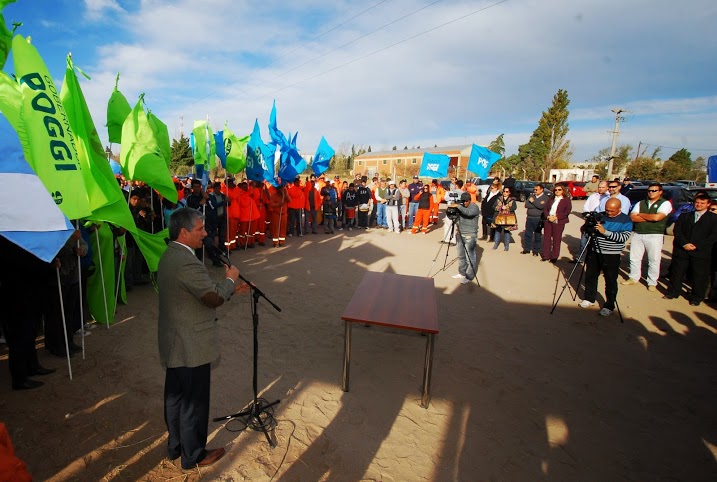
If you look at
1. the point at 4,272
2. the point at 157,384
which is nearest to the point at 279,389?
the point at 157,384

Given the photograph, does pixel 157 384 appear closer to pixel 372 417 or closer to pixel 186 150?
pixel 372 417

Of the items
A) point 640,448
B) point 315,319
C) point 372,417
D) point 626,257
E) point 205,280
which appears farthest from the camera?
point 626,257

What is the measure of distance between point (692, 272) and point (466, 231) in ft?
14.0

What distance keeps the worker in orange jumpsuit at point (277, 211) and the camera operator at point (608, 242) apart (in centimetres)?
799

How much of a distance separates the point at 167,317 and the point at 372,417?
2158 mm

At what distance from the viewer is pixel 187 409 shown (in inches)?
108

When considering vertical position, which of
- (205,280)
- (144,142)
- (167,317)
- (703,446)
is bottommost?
(703,446)

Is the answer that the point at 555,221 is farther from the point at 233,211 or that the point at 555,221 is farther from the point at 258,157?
the point at 233,211

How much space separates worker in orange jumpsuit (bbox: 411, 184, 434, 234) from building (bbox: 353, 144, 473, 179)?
137 ft

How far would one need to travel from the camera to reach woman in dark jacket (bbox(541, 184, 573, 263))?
9711 mm

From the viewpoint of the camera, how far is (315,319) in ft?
19.5

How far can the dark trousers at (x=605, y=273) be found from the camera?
6.09m

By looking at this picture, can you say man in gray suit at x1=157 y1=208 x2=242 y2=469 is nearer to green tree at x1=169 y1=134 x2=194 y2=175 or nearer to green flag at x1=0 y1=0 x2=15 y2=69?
green flag at x1=0 y1=0 x2=15 y2=69

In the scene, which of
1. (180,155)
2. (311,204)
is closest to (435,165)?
(311,204)
